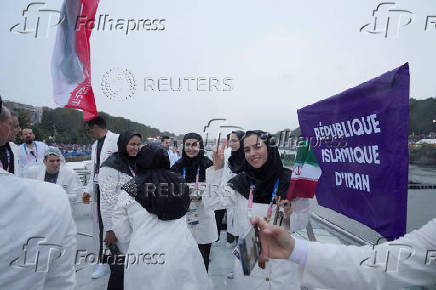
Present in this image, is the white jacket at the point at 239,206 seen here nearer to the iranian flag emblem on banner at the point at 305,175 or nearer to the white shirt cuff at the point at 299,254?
the iranian flag emblem on banner at the point at 305,175

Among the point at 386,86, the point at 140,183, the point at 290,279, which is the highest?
the point at 386,86

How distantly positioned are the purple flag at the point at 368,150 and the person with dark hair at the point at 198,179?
4.26 ft

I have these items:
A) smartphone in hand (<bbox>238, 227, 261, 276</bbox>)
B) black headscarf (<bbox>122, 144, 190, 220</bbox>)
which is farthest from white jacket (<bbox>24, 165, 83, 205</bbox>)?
smartphone in hand (<bbox>238, 227, 261, 276</bbox>)

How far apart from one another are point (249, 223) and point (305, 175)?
0.54m

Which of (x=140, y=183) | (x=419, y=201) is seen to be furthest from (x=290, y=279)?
(x=419, y=201)

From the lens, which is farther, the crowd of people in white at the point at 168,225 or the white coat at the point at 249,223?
the white coat at the point at 249,223

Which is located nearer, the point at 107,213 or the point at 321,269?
the point at 321,269

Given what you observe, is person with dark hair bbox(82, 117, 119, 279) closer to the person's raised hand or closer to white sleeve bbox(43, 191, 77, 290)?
white sleeve bbox(43, 191, 77, 290)

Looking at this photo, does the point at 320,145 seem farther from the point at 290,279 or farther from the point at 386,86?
the point at 290,279

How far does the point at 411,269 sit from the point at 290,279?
2.64 ft

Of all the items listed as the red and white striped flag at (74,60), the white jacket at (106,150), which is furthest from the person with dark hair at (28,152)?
the red and white striped flag at (74,60)

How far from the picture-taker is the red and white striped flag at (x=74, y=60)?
304cm

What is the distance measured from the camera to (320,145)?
1823mm

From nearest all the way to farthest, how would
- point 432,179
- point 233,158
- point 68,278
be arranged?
1. point 68,278
2. point 432,179
3. point 233,158
